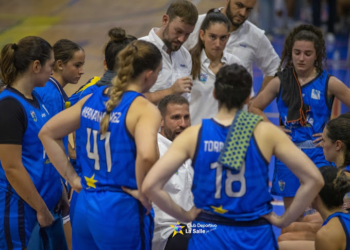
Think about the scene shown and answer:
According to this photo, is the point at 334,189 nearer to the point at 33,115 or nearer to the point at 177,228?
the point at 177,228

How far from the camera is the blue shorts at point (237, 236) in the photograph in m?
2.81

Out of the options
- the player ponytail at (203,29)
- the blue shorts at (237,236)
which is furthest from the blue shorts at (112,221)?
the player ponytail at (203,29)

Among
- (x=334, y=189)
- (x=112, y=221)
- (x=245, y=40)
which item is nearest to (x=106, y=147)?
(x=112, y=221)

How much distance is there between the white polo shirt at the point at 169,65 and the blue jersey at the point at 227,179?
233 cm

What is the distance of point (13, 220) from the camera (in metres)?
3.58

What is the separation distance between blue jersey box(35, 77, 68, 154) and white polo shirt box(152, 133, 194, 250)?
85 cm

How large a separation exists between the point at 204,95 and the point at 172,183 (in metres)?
1.50

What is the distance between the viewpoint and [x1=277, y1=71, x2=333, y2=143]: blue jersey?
14.7 ft

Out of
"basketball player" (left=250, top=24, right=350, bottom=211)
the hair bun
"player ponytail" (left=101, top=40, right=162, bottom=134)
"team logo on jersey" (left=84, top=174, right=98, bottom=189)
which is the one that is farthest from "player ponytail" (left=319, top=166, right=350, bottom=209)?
the hair bun

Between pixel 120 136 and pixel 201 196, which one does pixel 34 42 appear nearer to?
pixel 120 136

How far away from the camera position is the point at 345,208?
3428 mm

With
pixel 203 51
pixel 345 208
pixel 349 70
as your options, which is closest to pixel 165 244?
pixel 345 208

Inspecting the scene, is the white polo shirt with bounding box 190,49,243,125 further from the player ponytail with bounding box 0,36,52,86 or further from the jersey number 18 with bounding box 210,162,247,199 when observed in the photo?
the jersey number 18 with bounding box 210,162,247,199

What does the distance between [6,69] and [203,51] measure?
2.36 meters
